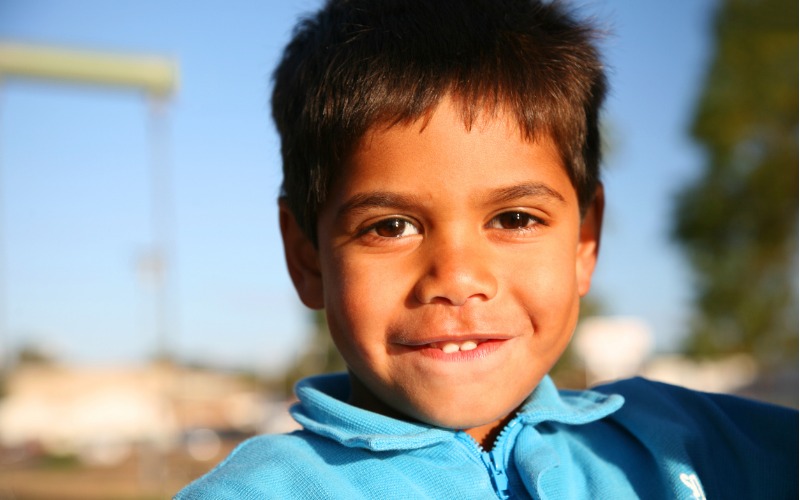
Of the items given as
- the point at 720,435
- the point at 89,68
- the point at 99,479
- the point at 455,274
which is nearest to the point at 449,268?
the point at 455,274

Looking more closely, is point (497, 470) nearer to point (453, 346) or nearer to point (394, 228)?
point (453, 346)

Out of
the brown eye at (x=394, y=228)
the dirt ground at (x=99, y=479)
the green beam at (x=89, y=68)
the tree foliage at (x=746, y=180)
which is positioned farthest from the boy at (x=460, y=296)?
the tree foliage at (x=746, y=180)

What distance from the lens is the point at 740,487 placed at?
4.72ft

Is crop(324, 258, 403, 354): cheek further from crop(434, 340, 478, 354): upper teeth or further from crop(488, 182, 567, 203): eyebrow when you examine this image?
crop(488, 182, 567, 203): eyebrow

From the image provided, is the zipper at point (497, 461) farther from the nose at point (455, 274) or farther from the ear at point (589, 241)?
the ear at point (589, 241)

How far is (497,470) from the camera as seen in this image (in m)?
1.40

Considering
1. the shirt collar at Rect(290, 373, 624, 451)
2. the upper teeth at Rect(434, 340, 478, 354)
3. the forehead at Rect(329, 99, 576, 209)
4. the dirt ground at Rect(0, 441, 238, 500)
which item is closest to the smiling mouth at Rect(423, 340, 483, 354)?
the upper teeth at Rect(434, 340, 478, 354)

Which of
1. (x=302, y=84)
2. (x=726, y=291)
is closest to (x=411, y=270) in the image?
(x=302, y=84)

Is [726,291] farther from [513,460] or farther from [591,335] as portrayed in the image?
[513,460]

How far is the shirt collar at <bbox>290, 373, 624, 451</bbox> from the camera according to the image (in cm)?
134

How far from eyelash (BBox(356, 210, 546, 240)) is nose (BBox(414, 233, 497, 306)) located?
0.05m

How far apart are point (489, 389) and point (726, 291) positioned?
13455mm

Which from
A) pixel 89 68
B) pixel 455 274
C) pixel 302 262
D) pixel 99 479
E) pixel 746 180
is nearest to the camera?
pixel 455 274

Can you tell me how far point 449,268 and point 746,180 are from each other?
39.1 feet
